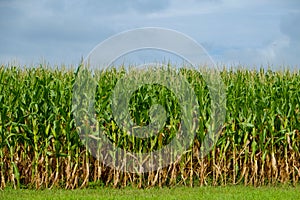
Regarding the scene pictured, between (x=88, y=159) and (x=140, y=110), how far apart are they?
1.68m

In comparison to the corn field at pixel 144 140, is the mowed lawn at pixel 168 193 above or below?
below

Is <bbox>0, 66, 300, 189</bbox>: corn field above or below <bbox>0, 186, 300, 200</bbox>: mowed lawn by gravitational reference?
above

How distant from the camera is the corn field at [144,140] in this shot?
39.9ft

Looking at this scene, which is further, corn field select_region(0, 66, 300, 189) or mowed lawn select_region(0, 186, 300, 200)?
corn field select_region(0, 66, 300, 189)

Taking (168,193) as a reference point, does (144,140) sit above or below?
above

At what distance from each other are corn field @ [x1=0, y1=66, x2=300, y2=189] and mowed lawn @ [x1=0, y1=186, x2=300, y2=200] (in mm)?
395

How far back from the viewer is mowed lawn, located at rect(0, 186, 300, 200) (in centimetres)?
1060

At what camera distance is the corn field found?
1215 centimetres

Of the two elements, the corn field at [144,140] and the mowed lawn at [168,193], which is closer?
the mowed lawn at [168,193]

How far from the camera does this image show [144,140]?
40.0 feet

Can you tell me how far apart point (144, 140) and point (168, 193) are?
4.98 feet

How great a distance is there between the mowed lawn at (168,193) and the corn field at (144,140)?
1.30 feet

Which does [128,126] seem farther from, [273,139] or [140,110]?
[273,139]

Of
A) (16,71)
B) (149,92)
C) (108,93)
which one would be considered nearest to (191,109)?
(149,92)
